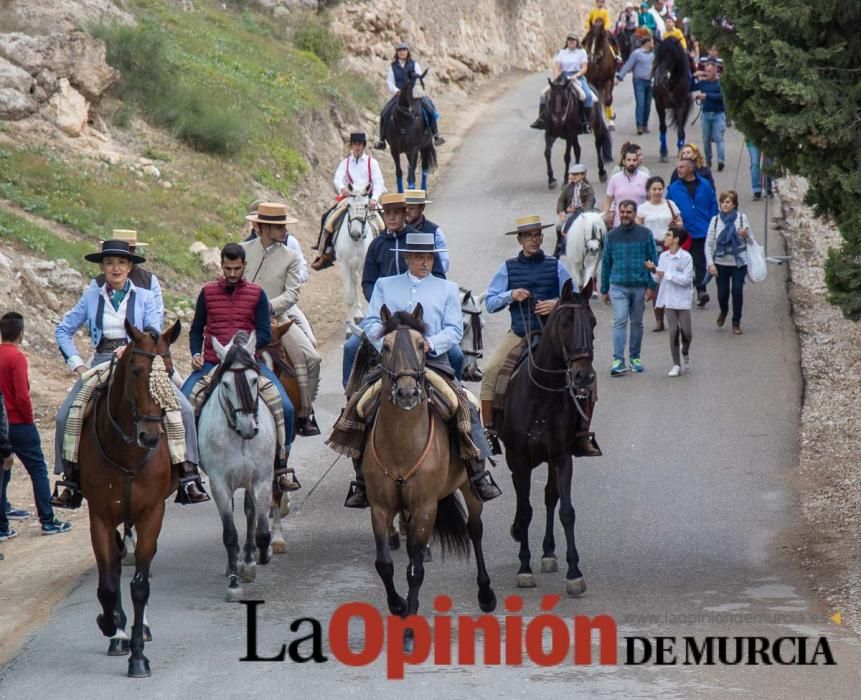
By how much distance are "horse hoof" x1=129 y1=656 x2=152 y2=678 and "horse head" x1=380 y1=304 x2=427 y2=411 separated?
8.62 ft

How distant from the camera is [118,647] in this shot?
34.2 feet

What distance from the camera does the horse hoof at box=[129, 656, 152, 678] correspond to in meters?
9.86

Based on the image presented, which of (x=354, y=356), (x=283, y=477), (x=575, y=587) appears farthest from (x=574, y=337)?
(x=283, y=477)

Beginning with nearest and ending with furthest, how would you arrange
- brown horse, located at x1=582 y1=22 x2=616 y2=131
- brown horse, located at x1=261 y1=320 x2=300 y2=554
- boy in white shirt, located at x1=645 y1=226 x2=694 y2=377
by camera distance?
brown horse, located at x1=261 y1=320 x2=300 y2=554 → boy in white shirt, located at x1=645 y1=226 x2=694 y2=377 → brown horse, located at x1=582 y1=22 x2=616 y2=131

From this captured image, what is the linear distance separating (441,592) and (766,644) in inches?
115

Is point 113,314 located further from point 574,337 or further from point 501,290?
point 574,337

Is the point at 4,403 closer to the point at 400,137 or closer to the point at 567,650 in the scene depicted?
the point at 567,650

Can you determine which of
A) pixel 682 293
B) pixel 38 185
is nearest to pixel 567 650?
pixel 682 293

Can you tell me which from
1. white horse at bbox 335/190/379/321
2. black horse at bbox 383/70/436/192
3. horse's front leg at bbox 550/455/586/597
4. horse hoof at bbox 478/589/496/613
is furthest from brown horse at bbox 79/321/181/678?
black horse at bbox 383/70/436/192

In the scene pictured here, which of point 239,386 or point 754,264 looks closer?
point 239,386

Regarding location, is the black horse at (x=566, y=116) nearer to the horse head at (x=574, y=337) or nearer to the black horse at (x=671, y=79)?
the black horse at (x=671, y=79)

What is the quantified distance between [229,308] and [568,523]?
359cm

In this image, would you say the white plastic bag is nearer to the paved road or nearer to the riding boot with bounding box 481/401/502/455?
the paved road

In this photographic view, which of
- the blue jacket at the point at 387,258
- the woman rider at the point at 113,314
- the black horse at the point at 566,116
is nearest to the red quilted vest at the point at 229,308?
the woman rider at the point at 113,314
